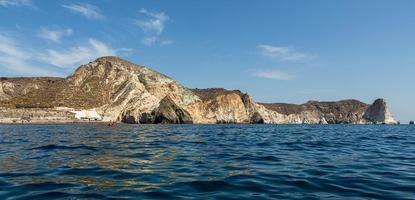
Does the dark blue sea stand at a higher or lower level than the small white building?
lower

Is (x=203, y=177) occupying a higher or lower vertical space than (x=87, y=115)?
lower

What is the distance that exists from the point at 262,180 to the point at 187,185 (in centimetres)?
297

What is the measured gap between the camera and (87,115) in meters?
180

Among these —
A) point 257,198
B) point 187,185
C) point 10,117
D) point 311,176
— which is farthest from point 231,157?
point 10,117

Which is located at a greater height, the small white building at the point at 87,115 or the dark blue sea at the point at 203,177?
the small white building at the point at 87,115

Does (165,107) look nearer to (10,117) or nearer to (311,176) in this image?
(10,117)

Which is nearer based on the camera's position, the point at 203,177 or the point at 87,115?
the point at 203,177

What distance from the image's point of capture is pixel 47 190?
11648 mm

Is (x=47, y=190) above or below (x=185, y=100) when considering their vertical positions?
below

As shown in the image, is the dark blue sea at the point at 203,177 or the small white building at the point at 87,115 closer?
the dark blue sea at the point at 203,177

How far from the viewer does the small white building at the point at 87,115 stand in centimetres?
17650

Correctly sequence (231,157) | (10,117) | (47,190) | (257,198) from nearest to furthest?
1. (257,198)
2. (47,190)
3. (231,157)
4. (10,117)

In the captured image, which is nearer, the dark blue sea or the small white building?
the dark blue sea

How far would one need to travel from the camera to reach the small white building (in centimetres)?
17650
